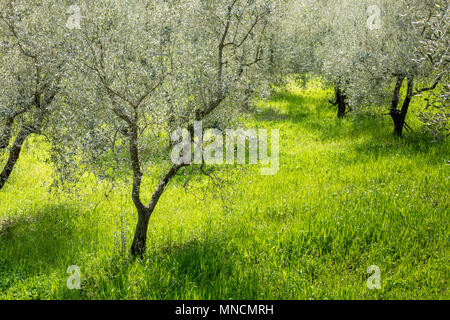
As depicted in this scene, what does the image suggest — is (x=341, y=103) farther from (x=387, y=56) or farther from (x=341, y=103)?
(x=387, y=56)

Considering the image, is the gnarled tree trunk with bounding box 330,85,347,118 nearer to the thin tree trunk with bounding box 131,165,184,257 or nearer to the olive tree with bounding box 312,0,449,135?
the olive tree with bounding box 312,0,449,135

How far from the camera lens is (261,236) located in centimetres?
895

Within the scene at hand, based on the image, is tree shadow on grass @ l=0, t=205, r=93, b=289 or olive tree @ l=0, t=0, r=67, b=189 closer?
tree shadow on grass @ l=0, t=205, r=93, b=289

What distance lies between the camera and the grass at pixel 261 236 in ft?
24.0

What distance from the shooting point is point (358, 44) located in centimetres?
1700

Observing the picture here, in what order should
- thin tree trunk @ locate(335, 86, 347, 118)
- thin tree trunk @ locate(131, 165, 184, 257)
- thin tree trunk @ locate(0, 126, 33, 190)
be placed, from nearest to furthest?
thin tree trunk @ locate(131, 165, 184, 257) → thin tree trunk @ locate(0, 126, 33, 190) → thin tree trunk @ locate(335, 86, 347, 118)

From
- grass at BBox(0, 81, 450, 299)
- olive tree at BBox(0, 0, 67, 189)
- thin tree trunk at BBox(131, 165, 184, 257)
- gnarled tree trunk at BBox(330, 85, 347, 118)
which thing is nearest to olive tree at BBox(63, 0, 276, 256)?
thin tree trunk at BBox(131, 165, 184, 257)

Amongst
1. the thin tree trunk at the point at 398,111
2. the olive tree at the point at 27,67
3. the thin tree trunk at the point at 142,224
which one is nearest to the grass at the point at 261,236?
the thin tree trunk at the point at 142,224

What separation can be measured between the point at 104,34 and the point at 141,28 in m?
0.85

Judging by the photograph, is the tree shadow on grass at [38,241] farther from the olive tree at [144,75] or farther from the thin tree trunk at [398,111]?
the thin tree trunk at [398,111]

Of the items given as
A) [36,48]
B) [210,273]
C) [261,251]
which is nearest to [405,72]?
[261,251]

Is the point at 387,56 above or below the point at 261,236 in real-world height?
above

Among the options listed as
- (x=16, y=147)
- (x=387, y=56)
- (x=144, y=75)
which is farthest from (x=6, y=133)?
(x=387, y=56)

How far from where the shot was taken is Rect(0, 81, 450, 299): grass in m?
7.32
